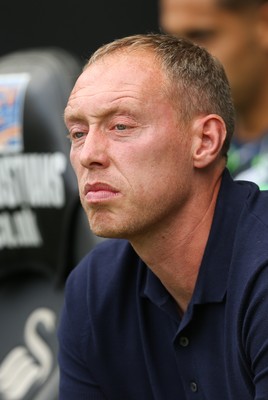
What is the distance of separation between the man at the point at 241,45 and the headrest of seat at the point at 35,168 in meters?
0.42

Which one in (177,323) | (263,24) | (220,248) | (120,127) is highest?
(263,24)

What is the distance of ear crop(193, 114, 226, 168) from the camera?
79.5 inches

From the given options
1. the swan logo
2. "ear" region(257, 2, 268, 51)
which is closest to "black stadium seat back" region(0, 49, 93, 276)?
the swan logo

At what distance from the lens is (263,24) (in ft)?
11.0

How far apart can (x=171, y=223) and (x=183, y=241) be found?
38mm

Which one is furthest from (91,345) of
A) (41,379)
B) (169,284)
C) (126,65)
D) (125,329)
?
(41,379)

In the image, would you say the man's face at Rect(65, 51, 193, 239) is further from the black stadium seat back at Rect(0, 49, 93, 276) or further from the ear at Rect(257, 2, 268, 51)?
the ear at Rect(257, 2, 268, 51)

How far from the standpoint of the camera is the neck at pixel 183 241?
6.66 feet

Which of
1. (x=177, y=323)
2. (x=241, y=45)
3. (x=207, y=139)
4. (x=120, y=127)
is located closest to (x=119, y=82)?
(x=120, y=127)

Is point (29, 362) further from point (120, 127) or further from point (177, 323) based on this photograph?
point (120, 127)

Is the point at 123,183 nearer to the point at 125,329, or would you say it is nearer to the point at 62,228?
the point at 125,329

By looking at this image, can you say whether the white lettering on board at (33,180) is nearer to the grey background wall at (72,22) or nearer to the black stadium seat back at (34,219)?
the black stadium seat back at (34,219)

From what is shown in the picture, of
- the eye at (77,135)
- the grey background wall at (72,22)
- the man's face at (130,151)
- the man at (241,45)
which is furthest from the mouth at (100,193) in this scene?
the grey background wall at (72,22)

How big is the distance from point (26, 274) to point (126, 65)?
4.19ft
